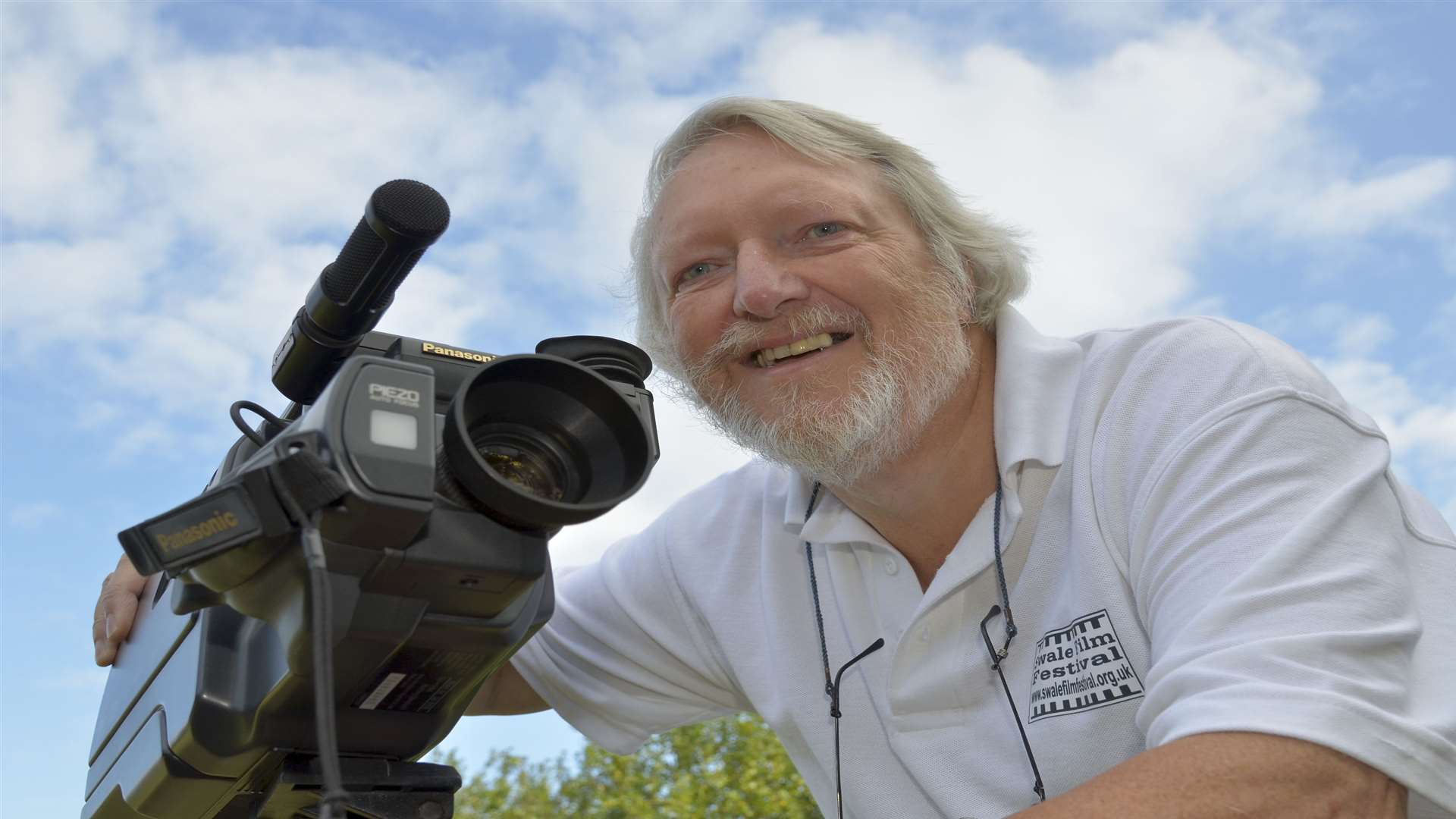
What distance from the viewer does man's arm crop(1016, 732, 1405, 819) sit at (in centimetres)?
122

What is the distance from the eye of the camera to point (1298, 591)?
135 centimetres

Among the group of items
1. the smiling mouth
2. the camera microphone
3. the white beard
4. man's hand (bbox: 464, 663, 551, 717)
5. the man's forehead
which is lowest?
man's hand (bbox: 464, 663, 551, 717)

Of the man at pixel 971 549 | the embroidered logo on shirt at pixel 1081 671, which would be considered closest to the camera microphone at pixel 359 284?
the man at pixel 971 549

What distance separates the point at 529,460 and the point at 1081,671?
0.99 meters

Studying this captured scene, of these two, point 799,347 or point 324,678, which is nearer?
point 324,678

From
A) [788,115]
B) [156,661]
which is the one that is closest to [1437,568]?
[788,115]

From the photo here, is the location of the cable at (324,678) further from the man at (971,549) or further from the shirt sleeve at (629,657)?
the shirt sleeve at (629,657)

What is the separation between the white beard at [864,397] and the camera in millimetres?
2102

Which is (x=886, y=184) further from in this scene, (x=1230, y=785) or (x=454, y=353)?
(x=1230, y=785)

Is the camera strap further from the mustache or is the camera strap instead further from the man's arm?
the mustache

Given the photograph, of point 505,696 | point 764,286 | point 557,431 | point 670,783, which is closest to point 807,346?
point 764,286

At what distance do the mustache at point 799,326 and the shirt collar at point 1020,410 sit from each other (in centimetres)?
27

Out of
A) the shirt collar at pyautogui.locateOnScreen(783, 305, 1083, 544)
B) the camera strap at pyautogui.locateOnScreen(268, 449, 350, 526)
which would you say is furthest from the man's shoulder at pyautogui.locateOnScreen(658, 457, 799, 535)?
the camera strap at pyautogui.locateOnScreen(268, 449, 350, 526)

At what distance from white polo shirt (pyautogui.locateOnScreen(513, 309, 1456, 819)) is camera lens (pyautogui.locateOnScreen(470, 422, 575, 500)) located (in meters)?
0.73
